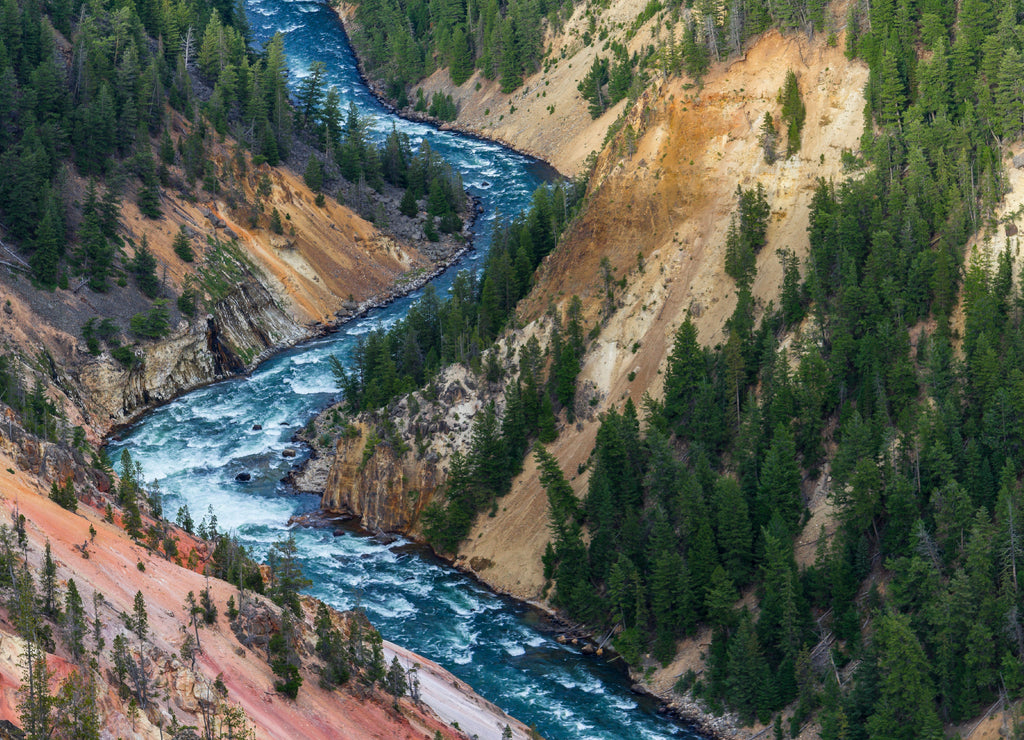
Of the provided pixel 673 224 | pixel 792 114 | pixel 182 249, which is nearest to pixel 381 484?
pixel 673 224

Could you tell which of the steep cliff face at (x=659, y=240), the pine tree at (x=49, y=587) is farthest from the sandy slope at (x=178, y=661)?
the steep cliff face at (x=659, y=240)

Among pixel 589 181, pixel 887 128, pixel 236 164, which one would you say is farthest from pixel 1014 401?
pixel 236 164

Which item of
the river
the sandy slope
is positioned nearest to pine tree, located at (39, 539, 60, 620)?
the sandy slope

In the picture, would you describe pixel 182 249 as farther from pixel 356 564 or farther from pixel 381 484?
pixel 356 564

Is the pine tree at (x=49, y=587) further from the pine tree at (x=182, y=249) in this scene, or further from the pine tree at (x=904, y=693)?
the pine tree at (x=182, y=249)

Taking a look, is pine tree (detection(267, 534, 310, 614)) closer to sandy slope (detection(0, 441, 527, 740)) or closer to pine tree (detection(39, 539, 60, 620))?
sandy slope (detection(0, 441, 527, 740))
